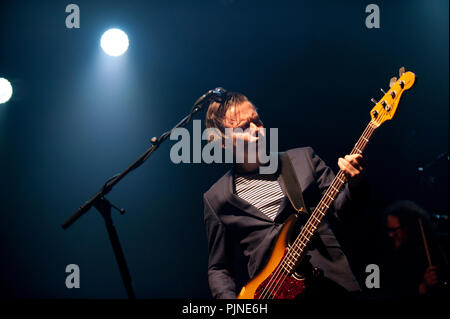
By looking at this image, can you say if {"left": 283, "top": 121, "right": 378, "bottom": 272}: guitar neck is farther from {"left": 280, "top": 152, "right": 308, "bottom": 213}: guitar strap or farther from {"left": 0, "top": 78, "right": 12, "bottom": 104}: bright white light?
{"left": 0, "top": 78, "right": 12, "bottom": 104}: bright white light

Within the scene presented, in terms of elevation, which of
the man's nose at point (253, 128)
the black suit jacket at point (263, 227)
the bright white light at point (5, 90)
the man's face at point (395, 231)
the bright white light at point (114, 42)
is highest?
the bright white light at point (114, 42)

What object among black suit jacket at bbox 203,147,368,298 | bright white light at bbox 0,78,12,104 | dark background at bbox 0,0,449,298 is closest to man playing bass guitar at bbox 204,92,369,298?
black suit jacket at bbox 203,147,368,298

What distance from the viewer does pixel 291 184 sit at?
1.84 meters

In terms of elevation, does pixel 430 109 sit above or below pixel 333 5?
below

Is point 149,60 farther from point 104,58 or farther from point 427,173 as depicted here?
point 427,173

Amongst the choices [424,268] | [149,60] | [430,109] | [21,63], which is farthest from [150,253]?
[430,109]

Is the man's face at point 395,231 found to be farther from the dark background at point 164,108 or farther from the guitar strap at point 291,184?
the guitar strap at point 291,184

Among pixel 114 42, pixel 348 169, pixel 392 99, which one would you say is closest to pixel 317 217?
pixel 348 169

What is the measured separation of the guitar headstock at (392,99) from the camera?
1.45 m

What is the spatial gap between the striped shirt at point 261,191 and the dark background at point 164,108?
67 cm

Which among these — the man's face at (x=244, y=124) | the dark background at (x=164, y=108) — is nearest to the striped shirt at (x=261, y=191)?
the man's face at (x=244, y=124)

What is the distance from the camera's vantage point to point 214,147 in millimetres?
2518

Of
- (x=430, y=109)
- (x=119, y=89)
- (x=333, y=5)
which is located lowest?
(x=430, y=109)

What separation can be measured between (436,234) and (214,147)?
6.33 feet
